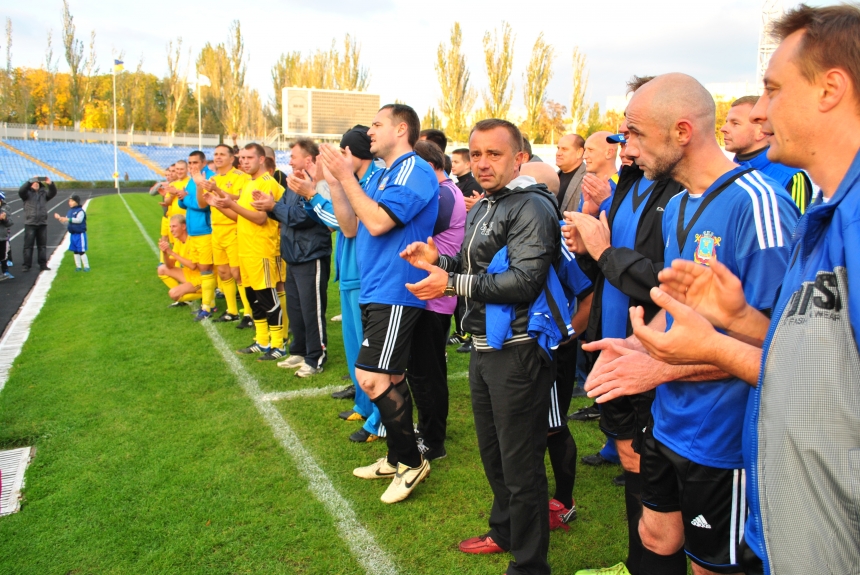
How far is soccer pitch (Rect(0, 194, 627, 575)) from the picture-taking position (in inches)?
129

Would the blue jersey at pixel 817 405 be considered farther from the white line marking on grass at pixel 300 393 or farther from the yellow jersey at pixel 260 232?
the yellow jersey at pixel 260 232

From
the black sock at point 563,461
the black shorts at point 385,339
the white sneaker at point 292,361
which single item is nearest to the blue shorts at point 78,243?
the white sneaker at point 292,361

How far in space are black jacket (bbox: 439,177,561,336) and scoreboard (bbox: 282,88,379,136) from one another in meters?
43.4

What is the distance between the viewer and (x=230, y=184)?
7957 millimetres

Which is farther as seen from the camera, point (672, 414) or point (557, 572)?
point (557, 572)

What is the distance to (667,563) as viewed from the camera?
2375mm

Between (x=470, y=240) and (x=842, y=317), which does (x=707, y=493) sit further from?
(x=470, y=240)

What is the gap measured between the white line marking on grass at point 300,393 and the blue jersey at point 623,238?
353 cm

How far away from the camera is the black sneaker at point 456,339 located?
777cm

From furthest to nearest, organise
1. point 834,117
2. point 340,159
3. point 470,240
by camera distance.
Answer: point 340,159 → point 470,240 → point 834,117

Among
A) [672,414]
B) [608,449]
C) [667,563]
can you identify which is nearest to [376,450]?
[608,449]

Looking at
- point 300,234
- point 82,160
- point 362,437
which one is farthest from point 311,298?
point 82,160

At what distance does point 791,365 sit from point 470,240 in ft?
6.55

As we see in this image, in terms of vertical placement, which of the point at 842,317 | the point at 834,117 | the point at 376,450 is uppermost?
the point at 834,117
